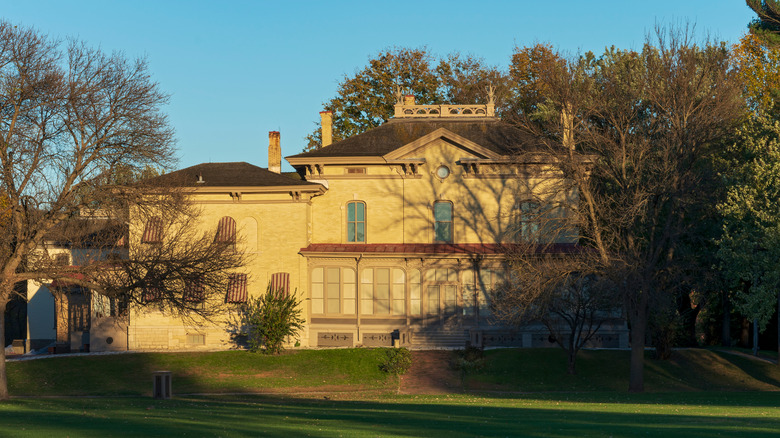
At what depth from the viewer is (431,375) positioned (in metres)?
32.4

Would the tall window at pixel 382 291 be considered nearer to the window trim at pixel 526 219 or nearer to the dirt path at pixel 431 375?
the dirt path at pixel 431 375

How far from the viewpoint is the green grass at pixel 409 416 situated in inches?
637

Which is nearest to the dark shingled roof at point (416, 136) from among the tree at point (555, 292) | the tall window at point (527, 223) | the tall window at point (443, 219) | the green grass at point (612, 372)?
the tall window at point (527, 223)

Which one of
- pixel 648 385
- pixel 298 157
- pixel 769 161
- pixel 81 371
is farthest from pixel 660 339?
pixel 81 371

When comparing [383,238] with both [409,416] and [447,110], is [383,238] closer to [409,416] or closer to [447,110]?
[447,110]

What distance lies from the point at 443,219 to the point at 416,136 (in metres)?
4.55

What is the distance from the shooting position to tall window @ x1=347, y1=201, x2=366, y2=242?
127 ft

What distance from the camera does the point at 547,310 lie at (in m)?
32.2

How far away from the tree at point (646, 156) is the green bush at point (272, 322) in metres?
12.9

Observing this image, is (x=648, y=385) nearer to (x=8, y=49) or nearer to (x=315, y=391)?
(x=315, y=391)

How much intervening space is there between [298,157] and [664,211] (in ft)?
54.0

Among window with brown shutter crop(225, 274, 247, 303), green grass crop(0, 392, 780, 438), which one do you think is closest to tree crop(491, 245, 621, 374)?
green grass crop(0, 392, 780, 438)

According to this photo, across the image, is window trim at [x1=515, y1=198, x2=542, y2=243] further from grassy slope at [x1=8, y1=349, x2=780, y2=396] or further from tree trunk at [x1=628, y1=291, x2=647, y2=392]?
tree trunk at [x1=628, y1=291, x2=647, y2=392]

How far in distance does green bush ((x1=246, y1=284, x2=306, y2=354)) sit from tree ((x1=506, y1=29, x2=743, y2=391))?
12.9 m
